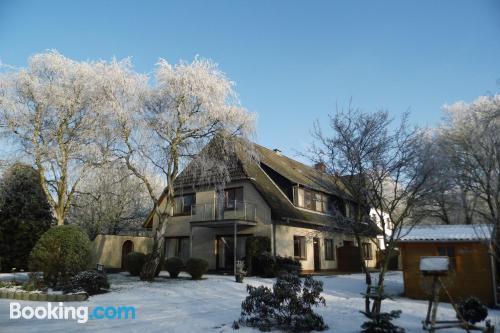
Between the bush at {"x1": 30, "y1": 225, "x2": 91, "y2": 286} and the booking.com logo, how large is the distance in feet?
9.25

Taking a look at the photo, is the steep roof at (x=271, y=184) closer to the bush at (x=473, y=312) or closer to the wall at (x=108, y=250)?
the wall at (x=108, y=250)

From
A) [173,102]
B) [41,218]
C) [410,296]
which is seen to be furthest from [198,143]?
[41,218]

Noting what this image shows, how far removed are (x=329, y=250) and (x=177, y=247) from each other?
34.1ft

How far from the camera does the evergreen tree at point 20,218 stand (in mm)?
23688

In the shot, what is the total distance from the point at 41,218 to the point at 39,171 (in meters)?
5.46

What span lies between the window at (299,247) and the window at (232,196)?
4.14 meters

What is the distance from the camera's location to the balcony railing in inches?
908

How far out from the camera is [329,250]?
27406 millimetres

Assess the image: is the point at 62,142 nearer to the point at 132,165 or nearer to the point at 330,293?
the point at 132,165

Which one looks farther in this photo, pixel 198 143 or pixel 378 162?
pixel 198 143

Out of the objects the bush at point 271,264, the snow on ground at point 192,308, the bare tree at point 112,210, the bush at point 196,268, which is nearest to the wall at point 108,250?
the bare tree at point 112,210

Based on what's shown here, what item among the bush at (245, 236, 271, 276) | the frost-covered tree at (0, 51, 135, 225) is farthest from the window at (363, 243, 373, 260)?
the frost-covered tree at (0, 51, 135, 225)

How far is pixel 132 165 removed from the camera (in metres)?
18.6

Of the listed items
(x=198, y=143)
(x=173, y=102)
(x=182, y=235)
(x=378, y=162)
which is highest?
(x=173, y=102)
